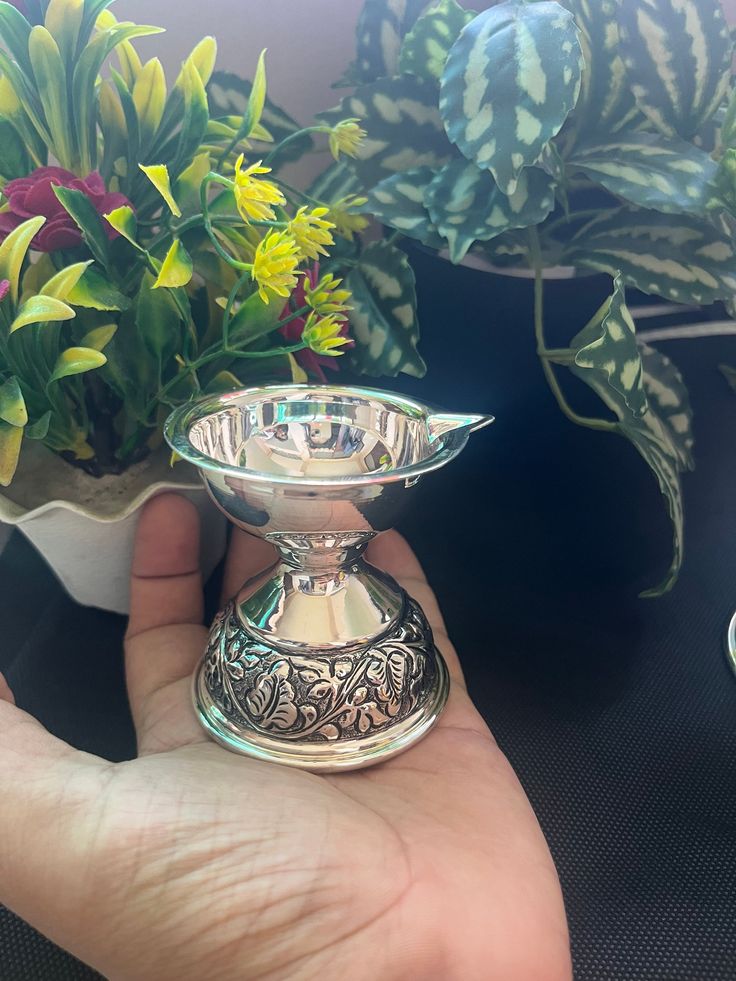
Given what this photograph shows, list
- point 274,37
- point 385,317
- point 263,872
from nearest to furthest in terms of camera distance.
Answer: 1. point 263,872
2. point 385,317
3. point 274,37

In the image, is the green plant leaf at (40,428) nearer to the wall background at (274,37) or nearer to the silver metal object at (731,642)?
the wall background at (274,37)

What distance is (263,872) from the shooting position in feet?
1.11

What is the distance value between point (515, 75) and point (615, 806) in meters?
0.46

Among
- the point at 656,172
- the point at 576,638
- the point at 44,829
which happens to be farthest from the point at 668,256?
the point at 44,829

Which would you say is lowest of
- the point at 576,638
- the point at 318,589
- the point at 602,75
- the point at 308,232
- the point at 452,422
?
the point at 576,638

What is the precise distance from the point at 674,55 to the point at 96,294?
16.8 inches

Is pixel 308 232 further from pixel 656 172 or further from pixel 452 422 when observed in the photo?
pixel 656 172

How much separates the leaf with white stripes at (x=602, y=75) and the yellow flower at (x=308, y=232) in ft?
0.85

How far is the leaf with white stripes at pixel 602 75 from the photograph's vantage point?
52 cm

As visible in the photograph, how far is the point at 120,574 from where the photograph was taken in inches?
23.1

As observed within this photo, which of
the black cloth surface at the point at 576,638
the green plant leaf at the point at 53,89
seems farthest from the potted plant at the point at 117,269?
the black cloth surface at the point at 576,638

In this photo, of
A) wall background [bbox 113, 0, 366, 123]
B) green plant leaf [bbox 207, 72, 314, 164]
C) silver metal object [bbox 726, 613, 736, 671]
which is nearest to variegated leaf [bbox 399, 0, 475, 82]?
green plant leaf [bbox 207, 72, 314, 164]

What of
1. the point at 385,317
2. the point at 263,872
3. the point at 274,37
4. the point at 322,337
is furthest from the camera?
the point at 274,37

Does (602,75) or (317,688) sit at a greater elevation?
(602,75)
